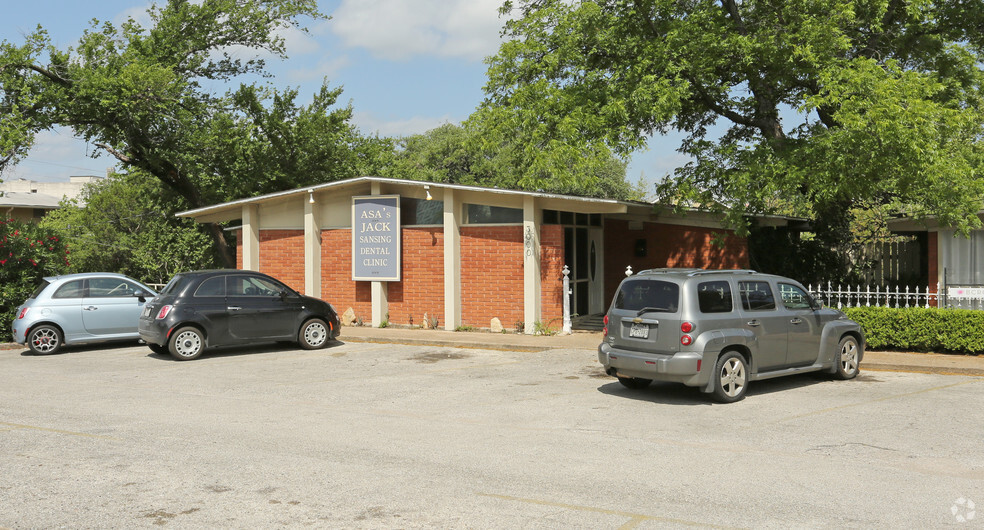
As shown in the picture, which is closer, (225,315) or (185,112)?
(225,315)

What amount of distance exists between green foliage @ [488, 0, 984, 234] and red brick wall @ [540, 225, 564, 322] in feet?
4.07

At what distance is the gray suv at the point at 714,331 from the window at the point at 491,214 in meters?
7.16

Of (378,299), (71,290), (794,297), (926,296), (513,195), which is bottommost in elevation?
(378,299)

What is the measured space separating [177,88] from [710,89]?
17900 millimetres

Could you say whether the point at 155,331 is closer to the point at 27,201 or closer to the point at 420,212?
the point at 420,212

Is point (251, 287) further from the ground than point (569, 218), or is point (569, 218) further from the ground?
point (569, 218)

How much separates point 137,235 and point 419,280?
1884 centimetres

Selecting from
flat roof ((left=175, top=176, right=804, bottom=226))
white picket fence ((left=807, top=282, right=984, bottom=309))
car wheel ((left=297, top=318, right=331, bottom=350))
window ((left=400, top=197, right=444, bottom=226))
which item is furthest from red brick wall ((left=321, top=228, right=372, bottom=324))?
white picket fence ((left=807, top=282, right=984, bottom=309))

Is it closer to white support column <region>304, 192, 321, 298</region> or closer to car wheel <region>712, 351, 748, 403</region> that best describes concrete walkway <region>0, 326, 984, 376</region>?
white support column <region>304, 192, 321, 298</region>

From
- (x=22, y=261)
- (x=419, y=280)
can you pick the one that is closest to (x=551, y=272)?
(x=419, y=280)

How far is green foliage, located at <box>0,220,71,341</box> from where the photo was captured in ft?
59.0

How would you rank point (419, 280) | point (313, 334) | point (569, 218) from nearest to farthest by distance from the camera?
point (313, 334) < point (569, 218) < point (419, 280)

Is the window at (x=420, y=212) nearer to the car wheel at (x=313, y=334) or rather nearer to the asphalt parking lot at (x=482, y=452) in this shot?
the car wheel at (x=313, y=334)

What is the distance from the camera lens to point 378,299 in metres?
19.6
